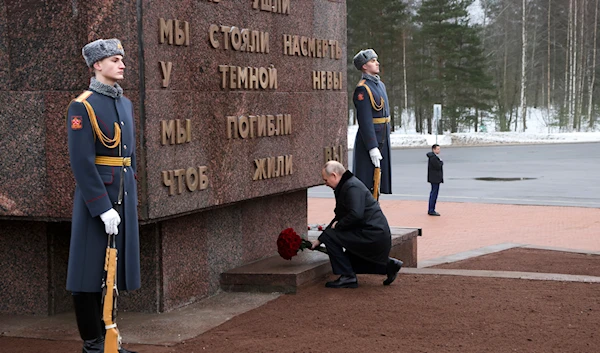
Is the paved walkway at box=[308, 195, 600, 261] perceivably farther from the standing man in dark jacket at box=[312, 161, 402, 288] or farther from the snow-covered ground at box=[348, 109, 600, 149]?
the snow-covered ground at box=[348, 109, 600, 149]

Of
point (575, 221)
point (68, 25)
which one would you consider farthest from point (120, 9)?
point (575, 221)

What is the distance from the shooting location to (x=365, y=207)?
7.58m

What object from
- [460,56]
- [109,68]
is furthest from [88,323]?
[460,56]

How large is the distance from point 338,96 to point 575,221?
6615mm

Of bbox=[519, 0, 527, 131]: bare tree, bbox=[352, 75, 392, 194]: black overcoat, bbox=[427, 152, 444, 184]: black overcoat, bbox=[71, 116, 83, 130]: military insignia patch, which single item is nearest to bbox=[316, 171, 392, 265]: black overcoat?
bbox=[352, 75, 392, 194]: black overcoat

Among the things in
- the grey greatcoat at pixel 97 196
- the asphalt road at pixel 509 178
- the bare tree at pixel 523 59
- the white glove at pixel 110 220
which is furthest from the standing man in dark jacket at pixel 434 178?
the bare tree at pixel 523 59

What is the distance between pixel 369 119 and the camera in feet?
30.3

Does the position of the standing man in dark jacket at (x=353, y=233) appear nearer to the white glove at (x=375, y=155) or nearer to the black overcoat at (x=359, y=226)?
the black overcoat at (x=359, y=226)

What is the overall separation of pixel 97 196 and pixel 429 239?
8450mm

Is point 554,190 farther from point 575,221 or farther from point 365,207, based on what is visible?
point 365,207

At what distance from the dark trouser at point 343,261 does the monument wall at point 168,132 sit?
2.73 feet

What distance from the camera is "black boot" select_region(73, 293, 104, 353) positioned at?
541cm

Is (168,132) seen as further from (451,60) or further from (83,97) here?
(451,60)

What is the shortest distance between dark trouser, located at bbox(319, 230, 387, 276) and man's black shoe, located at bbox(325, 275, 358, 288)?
5cm
